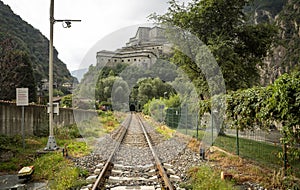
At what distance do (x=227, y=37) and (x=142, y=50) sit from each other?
5.32 metres

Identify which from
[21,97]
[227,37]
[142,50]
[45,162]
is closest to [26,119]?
[21,97]

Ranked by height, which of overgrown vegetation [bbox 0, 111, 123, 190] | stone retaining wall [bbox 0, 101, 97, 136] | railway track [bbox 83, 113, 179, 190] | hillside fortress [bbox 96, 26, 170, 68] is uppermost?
hillside fortress [bbox 96, 26, 170, 68]

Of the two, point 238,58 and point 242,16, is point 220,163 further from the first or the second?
point 242,16

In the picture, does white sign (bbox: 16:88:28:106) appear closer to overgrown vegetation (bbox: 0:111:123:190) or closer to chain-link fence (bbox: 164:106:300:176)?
overgrown vegetation (bbox: 0:111:123:190)

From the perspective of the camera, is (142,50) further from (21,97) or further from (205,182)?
(205,182)

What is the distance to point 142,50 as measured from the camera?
1683 centimetres

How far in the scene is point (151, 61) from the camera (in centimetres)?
1877

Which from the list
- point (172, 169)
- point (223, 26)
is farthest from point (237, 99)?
point (223, 26)

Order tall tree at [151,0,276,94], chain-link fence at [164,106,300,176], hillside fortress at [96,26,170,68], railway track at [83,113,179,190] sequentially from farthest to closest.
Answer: hillside fortress at [96,26,170,68], tall tree at [151,0,276,94], chain-link fence at [164,106,300,176], railway track at [83,113,179,190]

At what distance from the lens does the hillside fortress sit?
14.1 metres

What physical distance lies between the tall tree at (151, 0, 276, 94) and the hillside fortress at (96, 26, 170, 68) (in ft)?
5.12

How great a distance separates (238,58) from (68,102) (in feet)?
50.4

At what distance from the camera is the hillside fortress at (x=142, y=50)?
14.1m

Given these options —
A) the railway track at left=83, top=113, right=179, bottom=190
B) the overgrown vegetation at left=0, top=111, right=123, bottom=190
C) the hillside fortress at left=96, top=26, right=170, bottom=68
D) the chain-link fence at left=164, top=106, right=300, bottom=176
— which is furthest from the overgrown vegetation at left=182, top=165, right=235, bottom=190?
the hillside fortress at left=96, top=26, right=170, bottom=68
